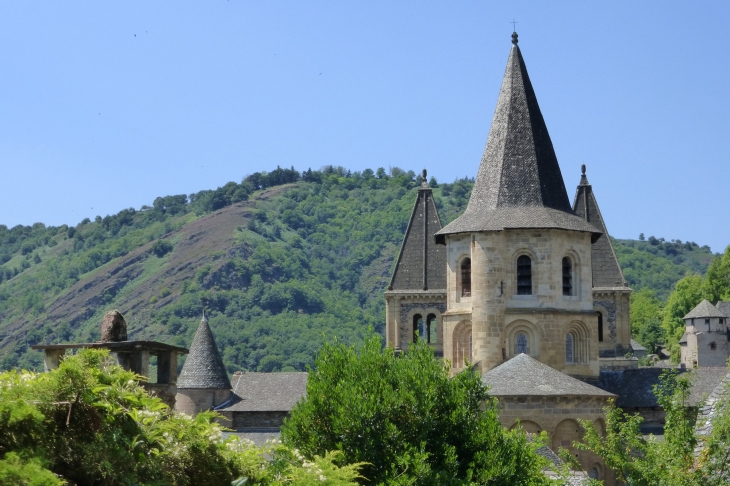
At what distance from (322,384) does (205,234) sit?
138410 millimetres

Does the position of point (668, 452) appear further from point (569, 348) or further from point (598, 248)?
point (598, 248)

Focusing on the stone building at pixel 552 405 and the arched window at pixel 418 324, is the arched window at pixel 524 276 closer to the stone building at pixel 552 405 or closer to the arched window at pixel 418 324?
the stone building at pixel 552 405

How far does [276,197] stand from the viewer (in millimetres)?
182250

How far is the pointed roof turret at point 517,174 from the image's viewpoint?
41.9 meters

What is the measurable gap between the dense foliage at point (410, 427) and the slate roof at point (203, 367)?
30.9 meters

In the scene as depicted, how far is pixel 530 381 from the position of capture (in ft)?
124

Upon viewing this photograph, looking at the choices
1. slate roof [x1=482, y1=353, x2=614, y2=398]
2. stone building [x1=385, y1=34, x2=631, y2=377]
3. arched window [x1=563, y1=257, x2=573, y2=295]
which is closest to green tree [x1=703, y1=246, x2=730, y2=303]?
stone building [x1=385, y1=34, x2=631, y2=377]

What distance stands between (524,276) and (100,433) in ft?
98.8

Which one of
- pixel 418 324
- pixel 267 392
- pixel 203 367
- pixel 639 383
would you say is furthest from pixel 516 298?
pixel 267 392

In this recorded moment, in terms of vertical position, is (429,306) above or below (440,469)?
above

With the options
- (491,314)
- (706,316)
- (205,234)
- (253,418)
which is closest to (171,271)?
(205,234)

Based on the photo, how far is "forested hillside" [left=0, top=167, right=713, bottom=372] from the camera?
434 feet

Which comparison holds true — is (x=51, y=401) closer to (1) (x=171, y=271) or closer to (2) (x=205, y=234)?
(1) (x=171, y=271)

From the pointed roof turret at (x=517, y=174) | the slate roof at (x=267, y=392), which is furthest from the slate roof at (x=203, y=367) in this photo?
the pointed roof turret at (x=517, y=174)
